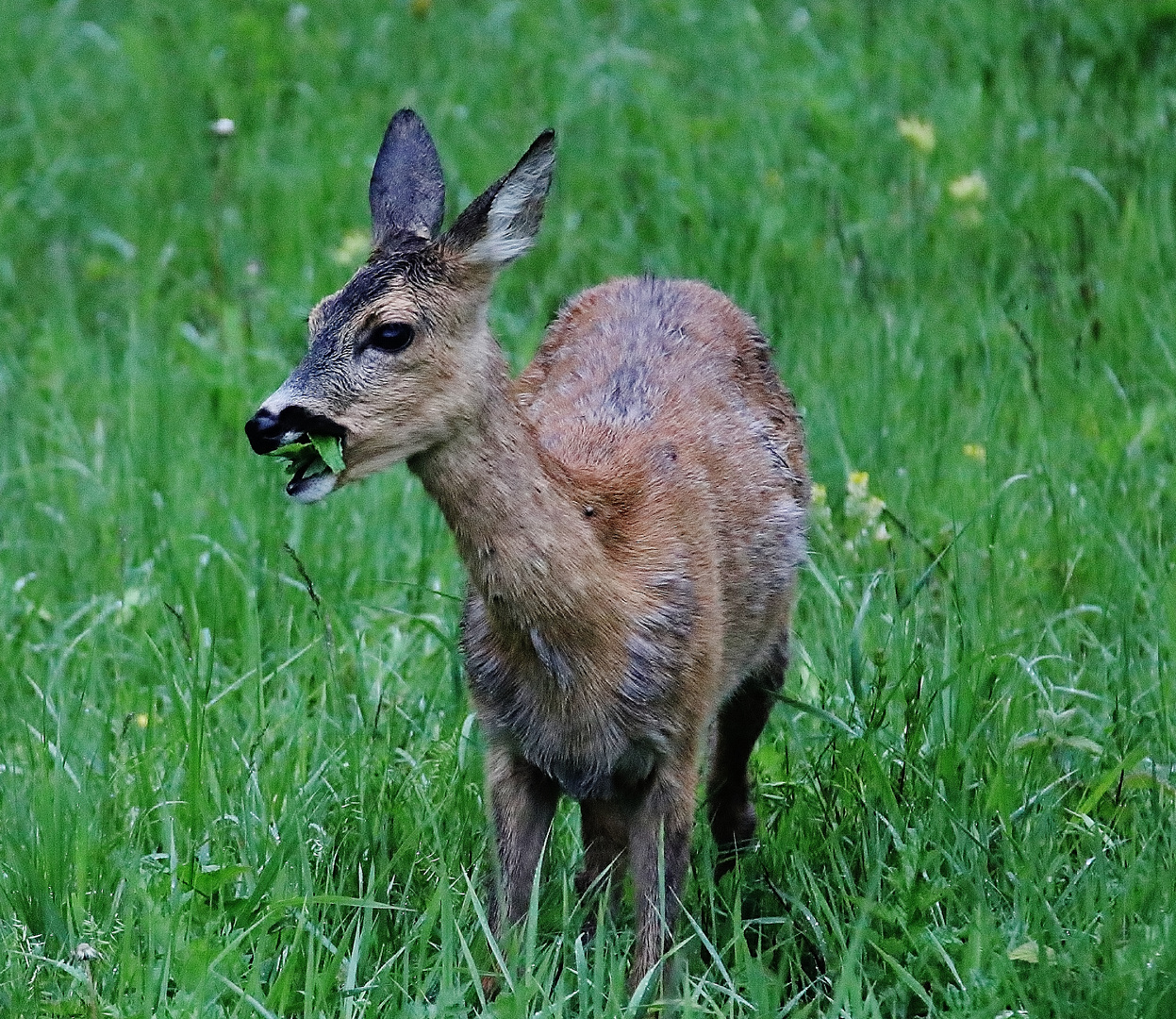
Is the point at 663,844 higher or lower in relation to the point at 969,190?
lower

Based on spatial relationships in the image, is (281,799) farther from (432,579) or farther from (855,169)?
(855,169)

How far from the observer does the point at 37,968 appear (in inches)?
138

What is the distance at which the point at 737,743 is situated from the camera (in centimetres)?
457

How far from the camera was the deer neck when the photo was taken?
11.8 feet

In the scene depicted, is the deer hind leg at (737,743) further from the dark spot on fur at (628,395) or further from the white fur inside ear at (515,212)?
the white fur inside ear at (515,212)

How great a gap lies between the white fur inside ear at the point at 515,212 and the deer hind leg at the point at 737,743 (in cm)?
124

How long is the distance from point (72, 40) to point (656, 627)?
6035 mm

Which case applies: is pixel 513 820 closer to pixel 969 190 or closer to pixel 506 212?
pixel 506 212

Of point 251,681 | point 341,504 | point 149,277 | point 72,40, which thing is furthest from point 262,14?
point 251,681

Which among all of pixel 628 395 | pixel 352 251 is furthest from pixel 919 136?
pixel 628 395

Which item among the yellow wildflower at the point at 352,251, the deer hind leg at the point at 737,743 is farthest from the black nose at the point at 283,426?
the yellow wildflower at the point at 352,251

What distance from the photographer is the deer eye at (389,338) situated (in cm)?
354

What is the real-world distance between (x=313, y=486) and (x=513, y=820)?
858mm

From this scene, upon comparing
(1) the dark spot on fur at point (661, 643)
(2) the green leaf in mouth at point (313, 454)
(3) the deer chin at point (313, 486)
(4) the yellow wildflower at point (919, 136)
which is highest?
(2) the green leaf in mouth at point (313, 454)
